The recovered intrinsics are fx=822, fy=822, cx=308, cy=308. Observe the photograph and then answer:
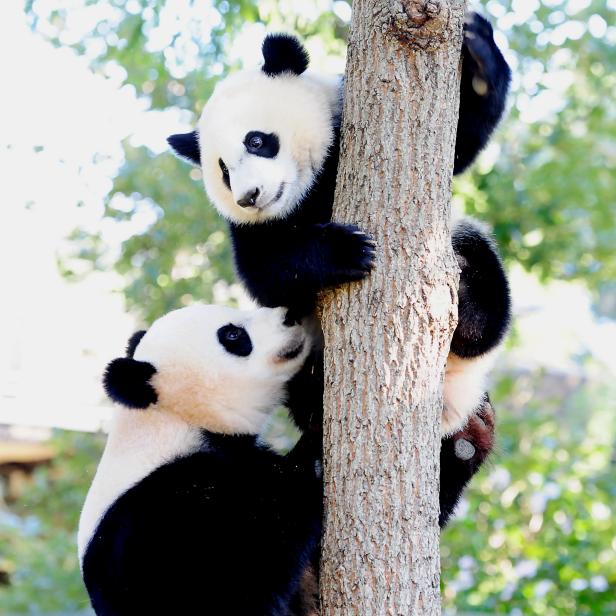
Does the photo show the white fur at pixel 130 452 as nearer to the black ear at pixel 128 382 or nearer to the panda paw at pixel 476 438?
the black ear at pixel 128 382

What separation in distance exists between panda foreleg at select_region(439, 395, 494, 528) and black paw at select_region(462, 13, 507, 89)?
123 centimetres

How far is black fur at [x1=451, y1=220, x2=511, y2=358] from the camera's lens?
9.48 feet

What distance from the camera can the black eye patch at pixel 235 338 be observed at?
305cm

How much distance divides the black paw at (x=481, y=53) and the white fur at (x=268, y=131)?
0.56 metres

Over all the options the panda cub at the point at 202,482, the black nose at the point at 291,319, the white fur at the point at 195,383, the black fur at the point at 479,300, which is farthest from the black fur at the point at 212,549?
the black fur at the point at 479,300

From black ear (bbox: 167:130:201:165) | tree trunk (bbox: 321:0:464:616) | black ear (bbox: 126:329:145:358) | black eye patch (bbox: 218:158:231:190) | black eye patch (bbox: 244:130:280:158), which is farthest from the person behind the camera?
black ear (bbox: 167:130:201:165)

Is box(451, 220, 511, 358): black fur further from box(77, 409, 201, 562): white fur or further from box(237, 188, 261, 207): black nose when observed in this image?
box(77, 409, 201, 562): white fur

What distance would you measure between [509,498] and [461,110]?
364cm

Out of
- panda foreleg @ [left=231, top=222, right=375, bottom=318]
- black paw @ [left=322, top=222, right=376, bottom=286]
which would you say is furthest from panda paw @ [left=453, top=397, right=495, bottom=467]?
black paw @ [left=322, top=222, right=376, bottom=286]

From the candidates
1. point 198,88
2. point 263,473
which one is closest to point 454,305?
point 263,473

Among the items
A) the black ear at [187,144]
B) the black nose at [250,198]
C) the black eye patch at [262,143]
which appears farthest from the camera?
the black ear at [187,144]

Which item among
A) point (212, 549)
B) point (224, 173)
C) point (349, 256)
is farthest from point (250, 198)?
point (212, 549)

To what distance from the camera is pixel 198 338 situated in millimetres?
3039

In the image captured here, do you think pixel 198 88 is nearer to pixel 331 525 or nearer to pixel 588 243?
pixel 588 243
